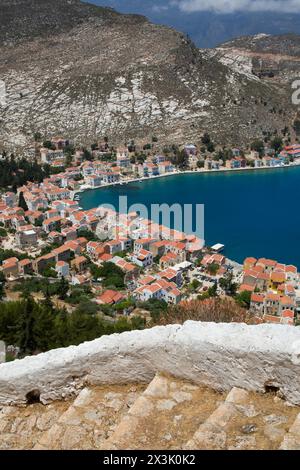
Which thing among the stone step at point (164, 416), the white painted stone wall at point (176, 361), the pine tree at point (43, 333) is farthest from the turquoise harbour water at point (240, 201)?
the stone step at point (164, 416)

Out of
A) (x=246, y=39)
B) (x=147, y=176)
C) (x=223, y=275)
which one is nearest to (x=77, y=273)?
(x=223, y=275)

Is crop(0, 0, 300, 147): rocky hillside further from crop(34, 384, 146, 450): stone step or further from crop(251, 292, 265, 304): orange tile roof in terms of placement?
crop(34, 384, 146, 450): stone step

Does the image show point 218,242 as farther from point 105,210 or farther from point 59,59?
point 59,59

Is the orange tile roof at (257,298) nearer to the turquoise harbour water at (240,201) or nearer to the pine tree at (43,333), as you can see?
the turquoise harbour water at (240,201)

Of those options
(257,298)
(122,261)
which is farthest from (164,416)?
(122,261)

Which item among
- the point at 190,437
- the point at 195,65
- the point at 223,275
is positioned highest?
the point at 195,65

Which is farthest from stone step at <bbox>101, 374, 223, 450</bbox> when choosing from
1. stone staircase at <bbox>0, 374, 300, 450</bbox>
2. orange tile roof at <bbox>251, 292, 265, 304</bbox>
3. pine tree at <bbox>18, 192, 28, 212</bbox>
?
pine tree at <bbox>18, 192, 28, 212</bbox>
